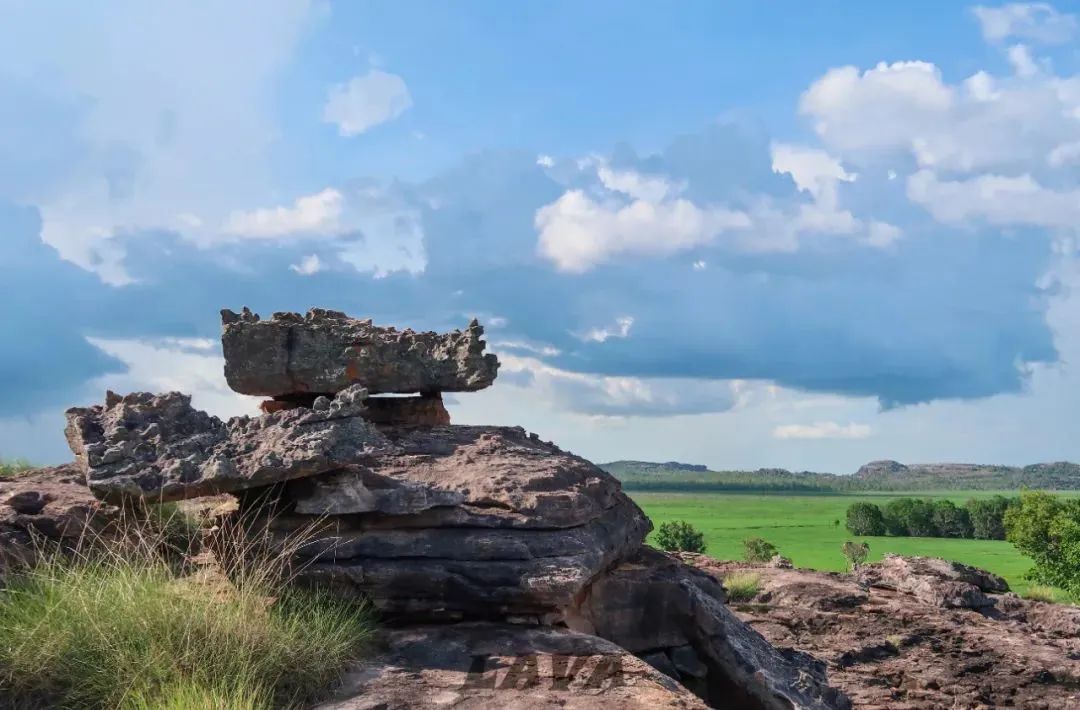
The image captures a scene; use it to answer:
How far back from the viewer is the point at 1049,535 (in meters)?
34.5

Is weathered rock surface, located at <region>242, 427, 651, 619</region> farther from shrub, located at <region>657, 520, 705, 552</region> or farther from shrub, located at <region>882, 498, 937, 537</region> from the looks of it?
shrub, located at <region>882, 498, 937, 537</region>

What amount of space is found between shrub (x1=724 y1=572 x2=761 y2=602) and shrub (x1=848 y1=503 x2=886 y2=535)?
4226 cm

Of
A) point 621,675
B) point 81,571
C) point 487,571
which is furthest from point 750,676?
point 81,571

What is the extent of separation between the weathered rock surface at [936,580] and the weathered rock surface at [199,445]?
1356 cm

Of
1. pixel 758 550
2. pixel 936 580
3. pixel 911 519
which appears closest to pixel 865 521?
pixel 911 519

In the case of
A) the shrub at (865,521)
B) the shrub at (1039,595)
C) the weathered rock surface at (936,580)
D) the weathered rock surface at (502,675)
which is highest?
the weathered rock surface at (502,675)

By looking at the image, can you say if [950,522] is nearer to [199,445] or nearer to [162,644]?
[199,445]

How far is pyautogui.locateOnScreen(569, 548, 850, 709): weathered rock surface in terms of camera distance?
10398 mm

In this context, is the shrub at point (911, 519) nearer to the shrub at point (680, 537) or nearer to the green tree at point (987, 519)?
the green tree at point (987, 519)

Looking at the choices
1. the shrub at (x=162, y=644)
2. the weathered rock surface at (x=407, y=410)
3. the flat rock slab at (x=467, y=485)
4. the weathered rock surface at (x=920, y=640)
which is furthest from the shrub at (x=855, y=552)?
the shrub at (x=162, y=644)

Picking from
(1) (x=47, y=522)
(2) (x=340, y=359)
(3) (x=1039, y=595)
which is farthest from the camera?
(3) (x=1039, y=595)

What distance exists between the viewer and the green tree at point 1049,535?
32844 mm

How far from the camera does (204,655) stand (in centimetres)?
771

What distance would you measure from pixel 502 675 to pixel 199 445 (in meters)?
3.87
